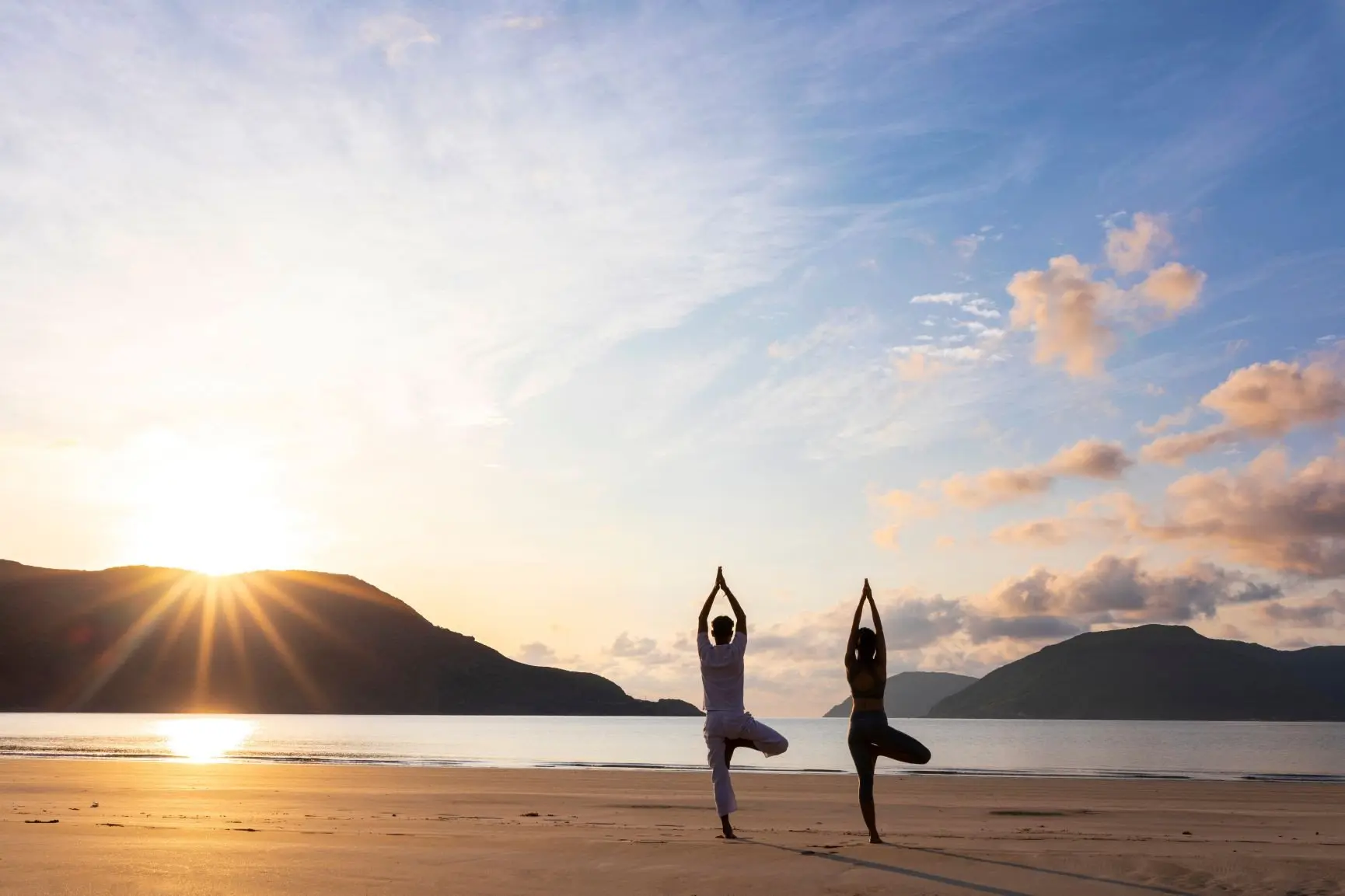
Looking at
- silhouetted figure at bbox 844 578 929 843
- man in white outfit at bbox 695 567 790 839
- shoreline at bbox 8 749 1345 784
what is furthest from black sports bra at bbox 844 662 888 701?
shoreline at bbox 8 749 1345 784

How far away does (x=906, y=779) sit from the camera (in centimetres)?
3234

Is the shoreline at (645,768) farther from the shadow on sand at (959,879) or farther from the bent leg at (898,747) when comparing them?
the shadow on sand at (959,879)

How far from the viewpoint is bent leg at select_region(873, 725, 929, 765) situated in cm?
1170

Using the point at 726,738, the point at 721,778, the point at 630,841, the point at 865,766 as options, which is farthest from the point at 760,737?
the point at 630,841

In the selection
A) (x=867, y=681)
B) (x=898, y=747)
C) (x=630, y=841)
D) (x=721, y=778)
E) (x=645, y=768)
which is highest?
(x=867, y=681)

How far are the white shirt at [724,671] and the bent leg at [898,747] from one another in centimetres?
160

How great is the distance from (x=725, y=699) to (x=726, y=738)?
47cm

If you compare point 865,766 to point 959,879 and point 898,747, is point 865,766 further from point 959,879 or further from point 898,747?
point 959,879

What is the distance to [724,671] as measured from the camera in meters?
12.6

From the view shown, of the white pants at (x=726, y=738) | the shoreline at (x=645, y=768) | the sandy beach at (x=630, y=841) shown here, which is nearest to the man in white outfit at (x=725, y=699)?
the white pants at (x=726, y=738)

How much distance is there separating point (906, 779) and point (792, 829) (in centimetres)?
1817

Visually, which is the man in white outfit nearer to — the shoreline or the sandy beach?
the sandy beach

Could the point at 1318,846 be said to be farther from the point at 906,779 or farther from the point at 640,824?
the point at 906,779

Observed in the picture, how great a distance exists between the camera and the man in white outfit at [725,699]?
1254cm
